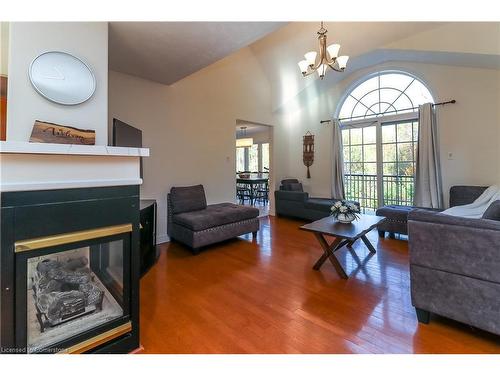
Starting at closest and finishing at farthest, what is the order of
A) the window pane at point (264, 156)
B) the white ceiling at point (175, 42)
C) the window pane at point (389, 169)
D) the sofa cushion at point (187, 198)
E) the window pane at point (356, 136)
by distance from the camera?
the white ceiling at point (175, 42) → the sofa cushion at point (187, 198) → the window pane at point (389, 169) → the window pane at point (356, 136) → the window pane at point (264, 156)

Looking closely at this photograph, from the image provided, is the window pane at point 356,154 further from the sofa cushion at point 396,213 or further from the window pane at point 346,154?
the sofa cushion at point 396,213

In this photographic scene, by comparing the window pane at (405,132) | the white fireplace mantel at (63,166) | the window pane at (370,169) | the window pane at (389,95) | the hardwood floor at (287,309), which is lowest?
the hardwood floor at (287,309)

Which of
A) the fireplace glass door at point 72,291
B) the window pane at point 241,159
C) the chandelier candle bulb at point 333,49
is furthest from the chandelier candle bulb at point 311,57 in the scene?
the window pane at point 241,159

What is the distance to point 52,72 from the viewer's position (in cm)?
161

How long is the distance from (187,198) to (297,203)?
2.38 metres

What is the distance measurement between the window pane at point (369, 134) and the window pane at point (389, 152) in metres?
0.26

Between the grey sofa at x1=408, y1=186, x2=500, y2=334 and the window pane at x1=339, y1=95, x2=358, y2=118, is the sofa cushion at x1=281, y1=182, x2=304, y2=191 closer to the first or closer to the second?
the window pane at x1=339, y1=95, x2=358, y2=118

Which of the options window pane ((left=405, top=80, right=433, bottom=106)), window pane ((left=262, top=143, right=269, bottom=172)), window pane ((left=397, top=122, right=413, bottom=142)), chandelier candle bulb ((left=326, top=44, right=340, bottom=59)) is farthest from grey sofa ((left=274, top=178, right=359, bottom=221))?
window pane ((left=262, top=143, right=269, bottom=172))

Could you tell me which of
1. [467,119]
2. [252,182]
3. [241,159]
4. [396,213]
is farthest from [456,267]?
[241,159]

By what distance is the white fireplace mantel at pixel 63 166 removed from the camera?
3.43 feet

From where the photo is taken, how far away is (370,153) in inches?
198

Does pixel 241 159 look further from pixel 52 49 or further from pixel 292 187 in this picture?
pixel 52 49

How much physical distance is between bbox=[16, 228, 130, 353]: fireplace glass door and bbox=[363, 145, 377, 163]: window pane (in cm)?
497
